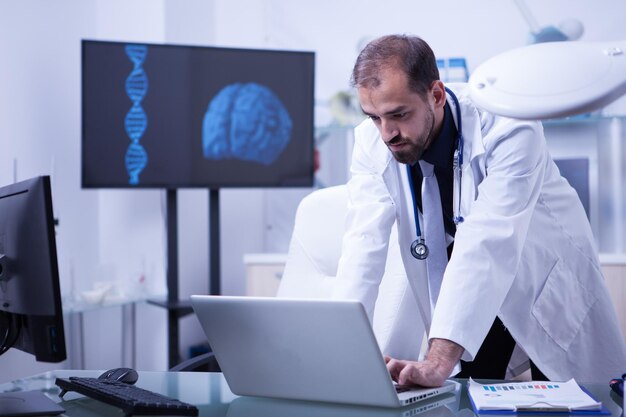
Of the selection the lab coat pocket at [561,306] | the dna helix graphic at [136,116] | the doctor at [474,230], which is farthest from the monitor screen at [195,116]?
the lab coat pocket at [561,306]

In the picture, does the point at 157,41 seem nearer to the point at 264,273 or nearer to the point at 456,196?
the point at 264,273

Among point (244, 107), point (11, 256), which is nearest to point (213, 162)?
point (244, 107)

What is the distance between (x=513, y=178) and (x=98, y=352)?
2.21m

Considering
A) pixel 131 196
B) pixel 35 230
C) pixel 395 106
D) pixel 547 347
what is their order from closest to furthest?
pixel 35 230
pixel 395 106
pixel 547 347
pixel 131 196

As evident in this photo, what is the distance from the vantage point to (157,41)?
3277 millimetres

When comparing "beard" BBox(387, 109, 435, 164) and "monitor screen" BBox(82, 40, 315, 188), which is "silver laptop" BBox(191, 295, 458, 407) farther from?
"monitor screen" BBox(82, 40, 315, 188)

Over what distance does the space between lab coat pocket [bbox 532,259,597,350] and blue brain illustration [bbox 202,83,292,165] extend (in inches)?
62.7

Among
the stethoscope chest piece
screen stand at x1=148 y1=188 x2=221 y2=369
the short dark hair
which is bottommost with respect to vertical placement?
screen stand at x1=148 y1=188 x2=221 y2=369

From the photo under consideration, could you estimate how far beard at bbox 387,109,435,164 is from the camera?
155 cm

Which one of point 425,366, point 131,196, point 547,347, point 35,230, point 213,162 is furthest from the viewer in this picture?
point 131,196

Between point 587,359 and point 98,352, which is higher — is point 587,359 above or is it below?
above

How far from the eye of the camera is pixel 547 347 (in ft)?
5.53

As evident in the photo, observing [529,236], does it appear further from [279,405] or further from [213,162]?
[213,162]

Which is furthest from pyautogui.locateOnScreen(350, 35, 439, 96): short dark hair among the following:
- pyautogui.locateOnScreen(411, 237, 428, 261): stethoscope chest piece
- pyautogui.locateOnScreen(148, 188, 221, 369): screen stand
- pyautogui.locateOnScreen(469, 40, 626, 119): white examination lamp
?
pyautogui.locateOnScreen(148, 188, 221, 369): screen stand
